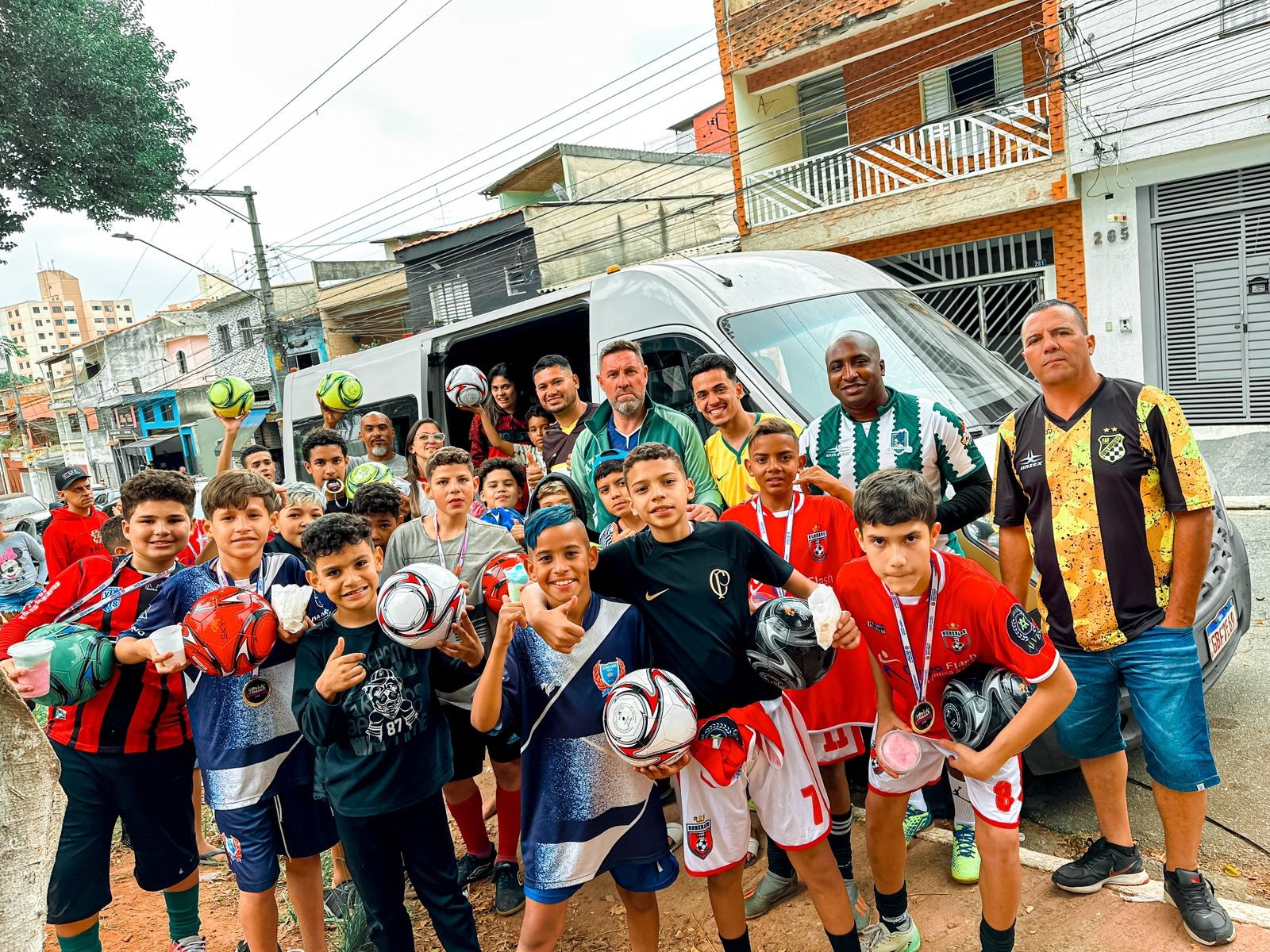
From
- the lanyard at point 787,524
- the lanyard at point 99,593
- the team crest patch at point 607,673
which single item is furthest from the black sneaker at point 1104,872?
the lanyard at point 99,593

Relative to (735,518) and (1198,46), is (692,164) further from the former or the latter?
(735,518)

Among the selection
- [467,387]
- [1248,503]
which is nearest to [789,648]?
[467,387]

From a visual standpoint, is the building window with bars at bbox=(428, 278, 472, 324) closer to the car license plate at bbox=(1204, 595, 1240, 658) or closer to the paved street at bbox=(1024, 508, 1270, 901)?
the paved street at bbox=(1024, 508, 1270, 901)

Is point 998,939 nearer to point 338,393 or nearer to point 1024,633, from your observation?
point 1024,633

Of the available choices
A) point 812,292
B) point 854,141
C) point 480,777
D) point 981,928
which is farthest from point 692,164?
point 981,928

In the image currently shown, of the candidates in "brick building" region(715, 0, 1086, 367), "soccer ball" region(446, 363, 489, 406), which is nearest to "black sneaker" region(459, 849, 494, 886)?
"soccer ball" region(446, 363, 489, 406)

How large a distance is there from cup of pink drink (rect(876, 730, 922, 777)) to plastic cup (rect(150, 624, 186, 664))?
234 cm

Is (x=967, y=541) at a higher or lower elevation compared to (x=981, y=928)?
higher

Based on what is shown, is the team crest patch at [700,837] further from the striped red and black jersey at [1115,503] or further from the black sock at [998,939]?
the striped red and black jersey at [1115,503]

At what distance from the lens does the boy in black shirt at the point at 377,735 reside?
8.81 feet

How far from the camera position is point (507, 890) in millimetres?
3617

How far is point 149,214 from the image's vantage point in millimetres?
15719

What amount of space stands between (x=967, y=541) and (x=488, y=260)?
21898 millimetres

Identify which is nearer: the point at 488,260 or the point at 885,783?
the point at 885,783
